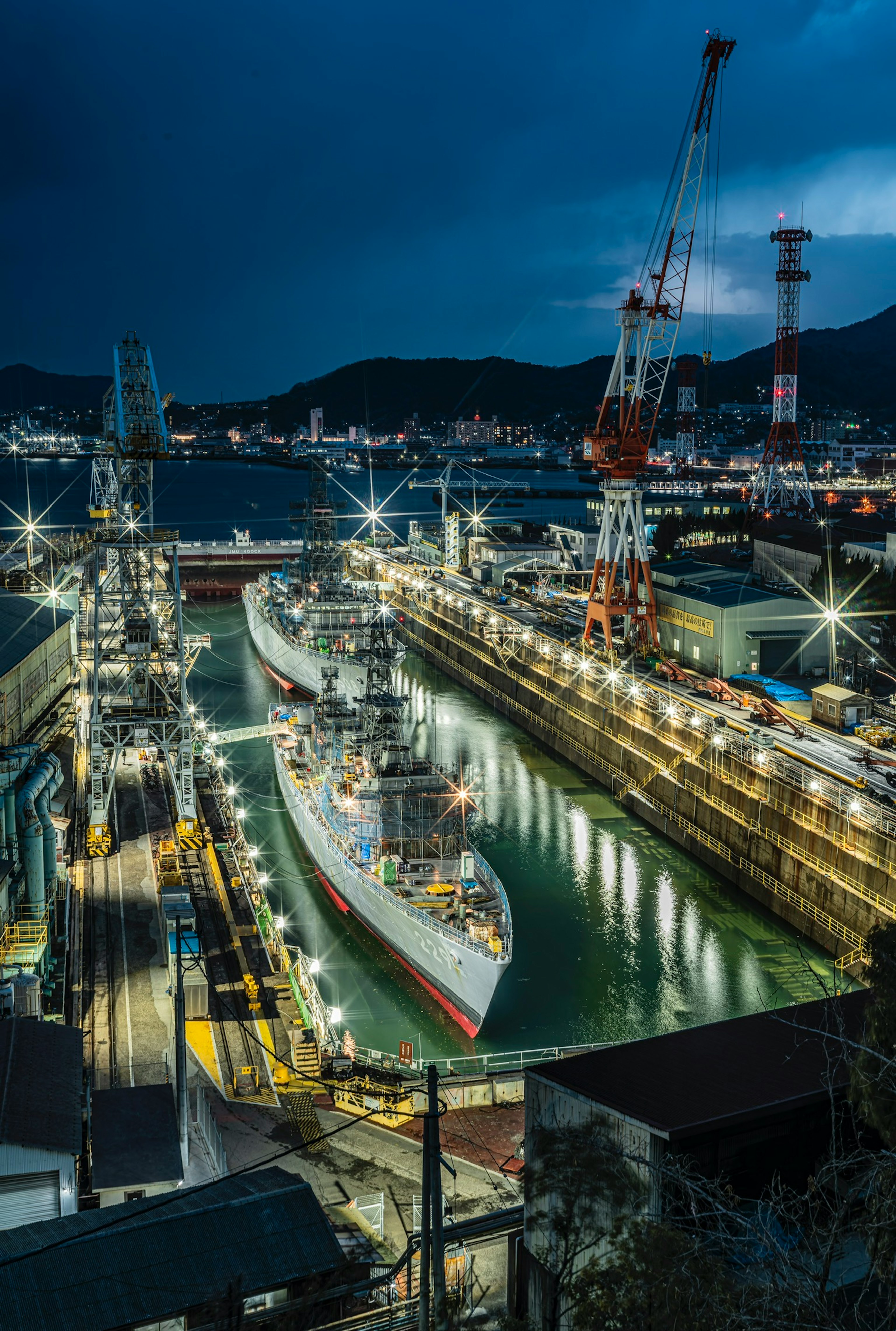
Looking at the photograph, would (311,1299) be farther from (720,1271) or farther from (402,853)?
(402,853)

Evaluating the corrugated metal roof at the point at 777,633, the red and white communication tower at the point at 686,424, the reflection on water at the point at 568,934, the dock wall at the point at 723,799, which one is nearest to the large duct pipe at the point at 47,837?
the reflection on water at the point at 568,934

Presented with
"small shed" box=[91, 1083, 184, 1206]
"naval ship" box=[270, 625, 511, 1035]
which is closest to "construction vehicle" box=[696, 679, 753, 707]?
"naval ship" box=[270, 625, 511, 1035]

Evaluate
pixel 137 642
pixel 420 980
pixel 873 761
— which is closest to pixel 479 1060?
pixel 420 980

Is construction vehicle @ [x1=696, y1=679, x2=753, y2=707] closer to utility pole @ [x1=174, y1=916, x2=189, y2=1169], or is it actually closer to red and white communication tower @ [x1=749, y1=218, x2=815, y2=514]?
utility pole @ [x1=174, y1=916, x2=189, y2=1169]

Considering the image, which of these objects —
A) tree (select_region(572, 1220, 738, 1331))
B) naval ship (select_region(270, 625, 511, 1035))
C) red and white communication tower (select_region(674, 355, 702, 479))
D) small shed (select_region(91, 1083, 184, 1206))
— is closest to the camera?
tree (select_region(572, 1220, 738, 1331))

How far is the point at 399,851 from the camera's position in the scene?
18438 mm

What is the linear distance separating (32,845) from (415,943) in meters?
5.97

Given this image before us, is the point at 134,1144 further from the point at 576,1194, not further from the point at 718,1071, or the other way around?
the point at 718,1071

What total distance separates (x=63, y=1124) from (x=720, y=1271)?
6121 mm

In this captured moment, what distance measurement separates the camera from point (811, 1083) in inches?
317

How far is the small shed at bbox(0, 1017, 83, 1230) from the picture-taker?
9266mm

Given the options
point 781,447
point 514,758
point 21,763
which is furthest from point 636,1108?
point 781,447

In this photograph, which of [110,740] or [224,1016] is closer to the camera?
[224,1016]

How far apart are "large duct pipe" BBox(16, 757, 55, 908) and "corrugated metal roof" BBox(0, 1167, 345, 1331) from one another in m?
8.42
